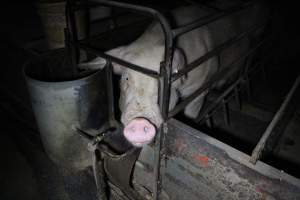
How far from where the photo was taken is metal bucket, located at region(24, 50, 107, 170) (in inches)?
68.8

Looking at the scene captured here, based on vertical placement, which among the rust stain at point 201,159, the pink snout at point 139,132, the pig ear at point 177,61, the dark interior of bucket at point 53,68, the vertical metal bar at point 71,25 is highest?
the vertical metal bar at point 71,25

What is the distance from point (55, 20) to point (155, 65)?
1.98 meters

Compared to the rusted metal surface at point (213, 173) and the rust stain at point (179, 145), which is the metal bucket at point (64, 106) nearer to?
the rusted metal surface at point (213, 173)

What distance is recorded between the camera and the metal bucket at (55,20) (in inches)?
124

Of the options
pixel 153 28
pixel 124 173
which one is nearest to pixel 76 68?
pixel 153 28

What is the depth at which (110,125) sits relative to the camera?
212 cm

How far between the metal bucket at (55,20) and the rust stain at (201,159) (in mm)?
2588

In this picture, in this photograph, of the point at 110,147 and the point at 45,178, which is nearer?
the point at 110,147

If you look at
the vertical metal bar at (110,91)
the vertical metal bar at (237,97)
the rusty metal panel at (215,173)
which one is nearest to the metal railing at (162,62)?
the vertical metal bar at (110,91)

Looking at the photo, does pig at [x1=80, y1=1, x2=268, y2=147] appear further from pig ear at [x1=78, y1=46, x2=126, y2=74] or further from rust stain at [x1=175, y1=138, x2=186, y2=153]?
rust stain at [x1=175, y1=138, x2=186, y2=153]

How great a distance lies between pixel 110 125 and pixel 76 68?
58 cm

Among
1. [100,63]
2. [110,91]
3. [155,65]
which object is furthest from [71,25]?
[155,65]

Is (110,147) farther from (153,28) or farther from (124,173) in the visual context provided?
(153,28)

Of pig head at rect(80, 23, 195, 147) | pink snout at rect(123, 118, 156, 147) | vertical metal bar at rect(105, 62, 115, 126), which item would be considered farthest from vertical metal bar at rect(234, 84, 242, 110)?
pink snout at rect(123, 118, 156, 147)
